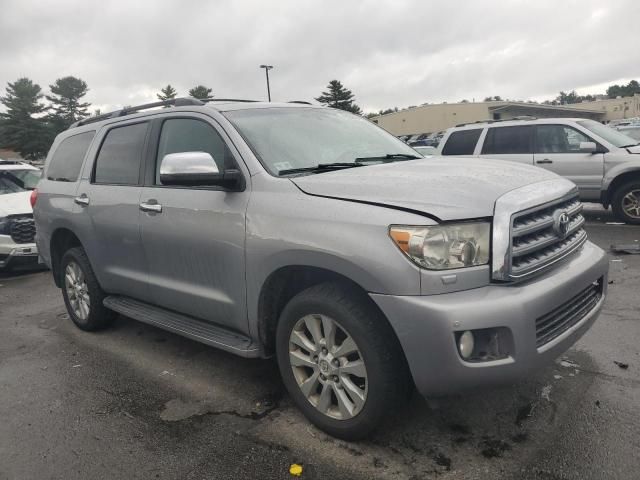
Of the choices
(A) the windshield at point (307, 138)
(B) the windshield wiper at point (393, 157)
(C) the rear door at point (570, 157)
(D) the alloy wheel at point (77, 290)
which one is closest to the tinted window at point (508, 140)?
(C) the rear door at point (570, 157)

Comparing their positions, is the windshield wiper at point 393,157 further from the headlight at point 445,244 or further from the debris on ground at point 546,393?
the debris on ground at point 546,393

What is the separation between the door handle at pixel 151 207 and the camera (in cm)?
367

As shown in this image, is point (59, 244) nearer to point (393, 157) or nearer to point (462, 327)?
Result: point (393, 157)

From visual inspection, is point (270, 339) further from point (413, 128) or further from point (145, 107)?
point (413, 128)

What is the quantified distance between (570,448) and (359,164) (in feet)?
6.42

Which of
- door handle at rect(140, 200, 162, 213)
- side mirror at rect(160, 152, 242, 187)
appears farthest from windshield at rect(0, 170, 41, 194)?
side mirror at rect(160, 152, 242, 187)

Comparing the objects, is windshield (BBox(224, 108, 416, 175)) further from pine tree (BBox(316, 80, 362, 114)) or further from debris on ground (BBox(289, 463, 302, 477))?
pine tree (BBox(316, 80, 362, 114))

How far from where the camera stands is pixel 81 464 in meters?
2.79

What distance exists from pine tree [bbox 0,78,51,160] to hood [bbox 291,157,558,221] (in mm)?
69151

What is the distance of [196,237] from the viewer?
3359mm

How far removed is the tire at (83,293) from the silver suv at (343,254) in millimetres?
544

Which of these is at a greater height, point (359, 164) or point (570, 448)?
point (359, 164)

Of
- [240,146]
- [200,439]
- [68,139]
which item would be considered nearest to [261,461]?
[200,439]

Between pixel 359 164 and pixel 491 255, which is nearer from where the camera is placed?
pixel 491 255
